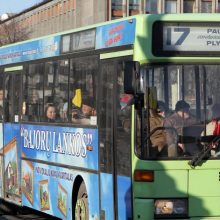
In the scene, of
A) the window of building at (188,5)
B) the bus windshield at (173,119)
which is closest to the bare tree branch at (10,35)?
the window of building at (188,5)

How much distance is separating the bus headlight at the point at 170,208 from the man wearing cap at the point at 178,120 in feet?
1.72

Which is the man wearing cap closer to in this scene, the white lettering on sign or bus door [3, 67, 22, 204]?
the white lettering on sign

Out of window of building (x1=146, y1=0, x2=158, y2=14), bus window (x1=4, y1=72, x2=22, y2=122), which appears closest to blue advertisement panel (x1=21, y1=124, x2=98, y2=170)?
bus window (x1=4, y1=72, x2=22, y2=122)

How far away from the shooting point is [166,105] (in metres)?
8.52

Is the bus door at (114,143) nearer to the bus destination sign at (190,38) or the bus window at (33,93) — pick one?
the bus destination sign at (190,38)

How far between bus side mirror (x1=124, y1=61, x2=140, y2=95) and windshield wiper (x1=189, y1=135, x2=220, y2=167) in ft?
3.16

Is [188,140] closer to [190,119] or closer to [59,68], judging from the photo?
[190,119]

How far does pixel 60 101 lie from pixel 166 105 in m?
2.94

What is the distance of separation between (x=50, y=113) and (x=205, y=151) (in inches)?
144

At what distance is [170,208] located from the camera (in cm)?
850

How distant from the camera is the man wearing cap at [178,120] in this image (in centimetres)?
849

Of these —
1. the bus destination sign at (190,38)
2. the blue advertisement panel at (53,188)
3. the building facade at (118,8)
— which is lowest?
the blue advertisement panel at (53,188)

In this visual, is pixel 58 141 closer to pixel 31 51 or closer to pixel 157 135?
pixel 31 51

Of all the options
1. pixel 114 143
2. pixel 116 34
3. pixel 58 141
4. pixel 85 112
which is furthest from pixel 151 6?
pixel 114 143
